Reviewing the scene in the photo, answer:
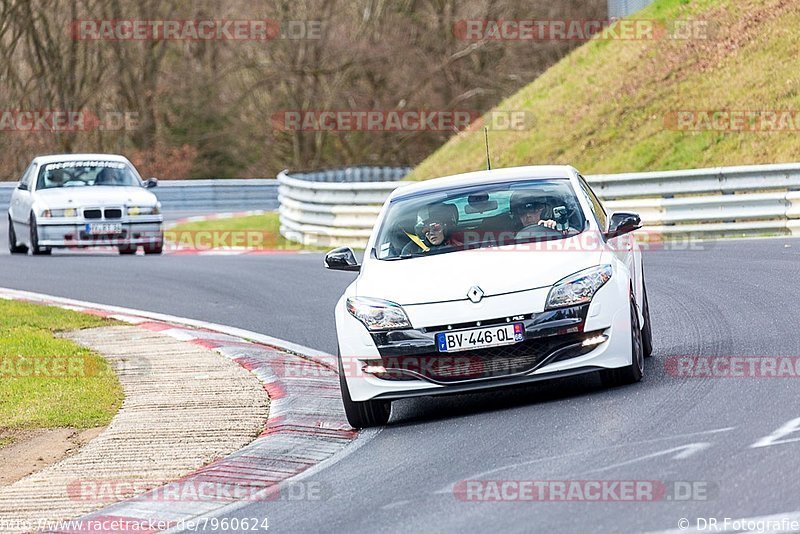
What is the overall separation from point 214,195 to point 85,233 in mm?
16922

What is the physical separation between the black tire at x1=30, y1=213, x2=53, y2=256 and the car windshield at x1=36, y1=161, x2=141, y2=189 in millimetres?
669

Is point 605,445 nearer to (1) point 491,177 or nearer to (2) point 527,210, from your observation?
(2) point 527,210

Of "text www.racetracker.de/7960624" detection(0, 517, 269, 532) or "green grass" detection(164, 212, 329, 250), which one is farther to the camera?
"green grass" detection(164, 212, 329, 250)

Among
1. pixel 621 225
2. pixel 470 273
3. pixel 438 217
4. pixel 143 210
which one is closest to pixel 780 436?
pixel 470 273

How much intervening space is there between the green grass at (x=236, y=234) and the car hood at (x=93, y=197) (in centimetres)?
311

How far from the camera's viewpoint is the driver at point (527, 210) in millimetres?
9359

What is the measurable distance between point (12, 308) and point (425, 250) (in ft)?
25.6

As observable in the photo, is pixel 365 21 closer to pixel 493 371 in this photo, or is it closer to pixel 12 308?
pixel 12 308

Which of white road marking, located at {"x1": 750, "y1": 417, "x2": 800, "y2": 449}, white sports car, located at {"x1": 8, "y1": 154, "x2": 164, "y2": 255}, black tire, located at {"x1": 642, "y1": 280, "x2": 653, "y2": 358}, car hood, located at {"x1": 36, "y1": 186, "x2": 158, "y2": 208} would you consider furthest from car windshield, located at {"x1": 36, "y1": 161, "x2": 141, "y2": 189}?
white road marking, located at {"x1": 750, "y1": 417, "x2": 800, "y2": 449}

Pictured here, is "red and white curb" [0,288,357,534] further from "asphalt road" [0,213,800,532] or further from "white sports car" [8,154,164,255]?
"white sports car" [8,154,164,255]

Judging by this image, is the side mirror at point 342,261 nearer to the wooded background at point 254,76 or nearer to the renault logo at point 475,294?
the renault logo at point 475,294

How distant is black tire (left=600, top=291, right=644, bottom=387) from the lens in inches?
340

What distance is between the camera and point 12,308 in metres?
15.6

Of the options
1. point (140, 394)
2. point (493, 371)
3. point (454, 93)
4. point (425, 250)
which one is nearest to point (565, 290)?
point (493, 371)
